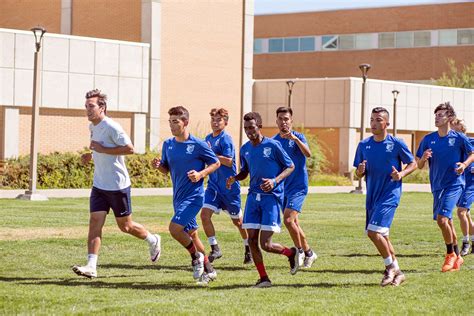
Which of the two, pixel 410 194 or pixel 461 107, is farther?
pixel 461 107

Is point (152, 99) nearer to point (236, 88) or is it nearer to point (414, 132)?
point (236, 88)

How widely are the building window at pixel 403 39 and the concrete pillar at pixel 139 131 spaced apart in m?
37.7

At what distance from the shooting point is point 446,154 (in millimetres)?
14125

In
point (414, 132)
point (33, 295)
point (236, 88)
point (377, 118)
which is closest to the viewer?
point (33, 295)

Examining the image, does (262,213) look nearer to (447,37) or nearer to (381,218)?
(381,218)

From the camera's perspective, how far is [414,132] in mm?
61531

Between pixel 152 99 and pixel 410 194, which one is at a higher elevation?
pixel 152 99

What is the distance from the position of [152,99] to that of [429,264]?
3046cm

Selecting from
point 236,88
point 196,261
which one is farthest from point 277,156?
point 236,88

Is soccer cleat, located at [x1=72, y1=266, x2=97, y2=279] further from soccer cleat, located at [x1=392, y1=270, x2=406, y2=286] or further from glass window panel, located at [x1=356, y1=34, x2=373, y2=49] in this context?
glass window panel, located at [x1=356, y1=34, x2=373, y2=49]

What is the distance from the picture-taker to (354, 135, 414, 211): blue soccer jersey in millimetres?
12023

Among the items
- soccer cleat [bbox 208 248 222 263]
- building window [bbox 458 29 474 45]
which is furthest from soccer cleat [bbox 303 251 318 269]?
building window [bbox 458 29 474 45]

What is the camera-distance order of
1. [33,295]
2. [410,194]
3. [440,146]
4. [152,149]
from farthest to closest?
1. [152,149]
2. [410,194]
3. [440,146]
4. [33,295]

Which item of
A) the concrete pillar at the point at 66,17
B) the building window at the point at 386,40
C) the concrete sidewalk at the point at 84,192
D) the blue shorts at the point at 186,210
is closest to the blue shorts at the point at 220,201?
the blue shorts at the point at 186,210
